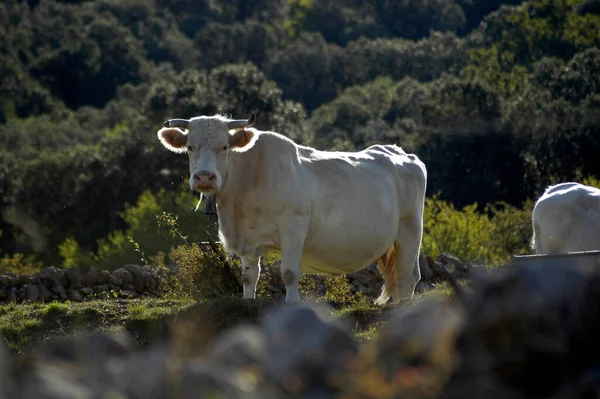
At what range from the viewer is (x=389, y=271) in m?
15.3

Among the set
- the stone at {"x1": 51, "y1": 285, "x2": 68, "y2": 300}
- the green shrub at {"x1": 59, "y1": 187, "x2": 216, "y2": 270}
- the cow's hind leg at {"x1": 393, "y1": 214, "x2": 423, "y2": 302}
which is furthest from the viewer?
the green shrub at {"x1": 59, "y1": 187, "x2": 216, "y2": 270}

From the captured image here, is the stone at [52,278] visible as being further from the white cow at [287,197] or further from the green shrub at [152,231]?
the green shrub at [152,231]

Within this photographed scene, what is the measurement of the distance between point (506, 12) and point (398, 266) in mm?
75525

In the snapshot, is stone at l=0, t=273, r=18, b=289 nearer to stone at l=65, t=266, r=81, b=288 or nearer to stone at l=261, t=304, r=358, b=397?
stone at l=65, t=266, r=81, b=288

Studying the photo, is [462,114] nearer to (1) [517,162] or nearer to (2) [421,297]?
(1) [517,162]

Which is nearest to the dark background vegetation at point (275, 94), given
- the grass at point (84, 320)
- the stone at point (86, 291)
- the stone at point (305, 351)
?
the stone at point (86, 291)

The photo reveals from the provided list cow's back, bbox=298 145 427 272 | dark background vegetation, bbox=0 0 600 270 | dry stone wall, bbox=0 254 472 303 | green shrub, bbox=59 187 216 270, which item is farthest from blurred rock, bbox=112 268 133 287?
green shrub, bbox=59 187 216 270

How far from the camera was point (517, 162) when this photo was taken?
45.3 metres

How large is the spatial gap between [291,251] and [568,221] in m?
4.06

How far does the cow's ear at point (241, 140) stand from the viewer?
12969 mm

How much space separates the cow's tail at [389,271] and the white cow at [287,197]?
0.34 metres

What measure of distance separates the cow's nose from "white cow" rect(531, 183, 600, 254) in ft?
16.1

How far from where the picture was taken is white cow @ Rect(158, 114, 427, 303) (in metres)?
13.0

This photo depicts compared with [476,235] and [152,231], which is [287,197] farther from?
[152,231]
